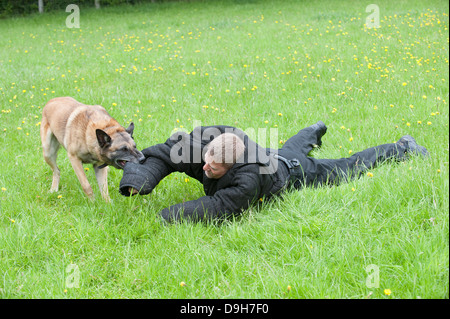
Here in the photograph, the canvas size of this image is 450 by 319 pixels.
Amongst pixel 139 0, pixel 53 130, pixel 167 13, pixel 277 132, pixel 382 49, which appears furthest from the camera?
pixel 139 0

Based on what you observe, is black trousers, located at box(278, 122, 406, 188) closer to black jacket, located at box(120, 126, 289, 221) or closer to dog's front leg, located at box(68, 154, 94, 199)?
black jacket, located at box(120, 126, 289, 221)

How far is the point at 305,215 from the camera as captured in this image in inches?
131

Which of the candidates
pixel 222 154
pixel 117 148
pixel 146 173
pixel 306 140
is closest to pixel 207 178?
pixel 222 154

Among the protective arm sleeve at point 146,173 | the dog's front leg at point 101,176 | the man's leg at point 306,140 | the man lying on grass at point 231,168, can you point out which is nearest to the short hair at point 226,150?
the man lying on grass at point 231,168

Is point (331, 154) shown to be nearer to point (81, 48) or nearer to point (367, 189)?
point (367, 189)

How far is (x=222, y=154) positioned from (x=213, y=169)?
0.16 metres

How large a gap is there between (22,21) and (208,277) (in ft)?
72.9

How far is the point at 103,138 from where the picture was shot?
399 centimetres

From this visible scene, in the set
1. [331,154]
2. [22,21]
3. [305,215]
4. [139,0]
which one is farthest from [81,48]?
[139,0]

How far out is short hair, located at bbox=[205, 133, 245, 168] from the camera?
3.33 metres

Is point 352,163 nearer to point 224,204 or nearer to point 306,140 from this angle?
point 306,140

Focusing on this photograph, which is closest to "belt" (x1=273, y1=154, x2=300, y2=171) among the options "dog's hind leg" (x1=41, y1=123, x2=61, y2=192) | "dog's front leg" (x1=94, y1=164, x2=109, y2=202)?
"dog's front leg" (x1=94, y1=164, x2=109, y2=202)

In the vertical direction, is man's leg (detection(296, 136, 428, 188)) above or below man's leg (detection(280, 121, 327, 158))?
below

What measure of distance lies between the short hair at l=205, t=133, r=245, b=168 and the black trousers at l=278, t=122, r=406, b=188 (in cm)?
75
